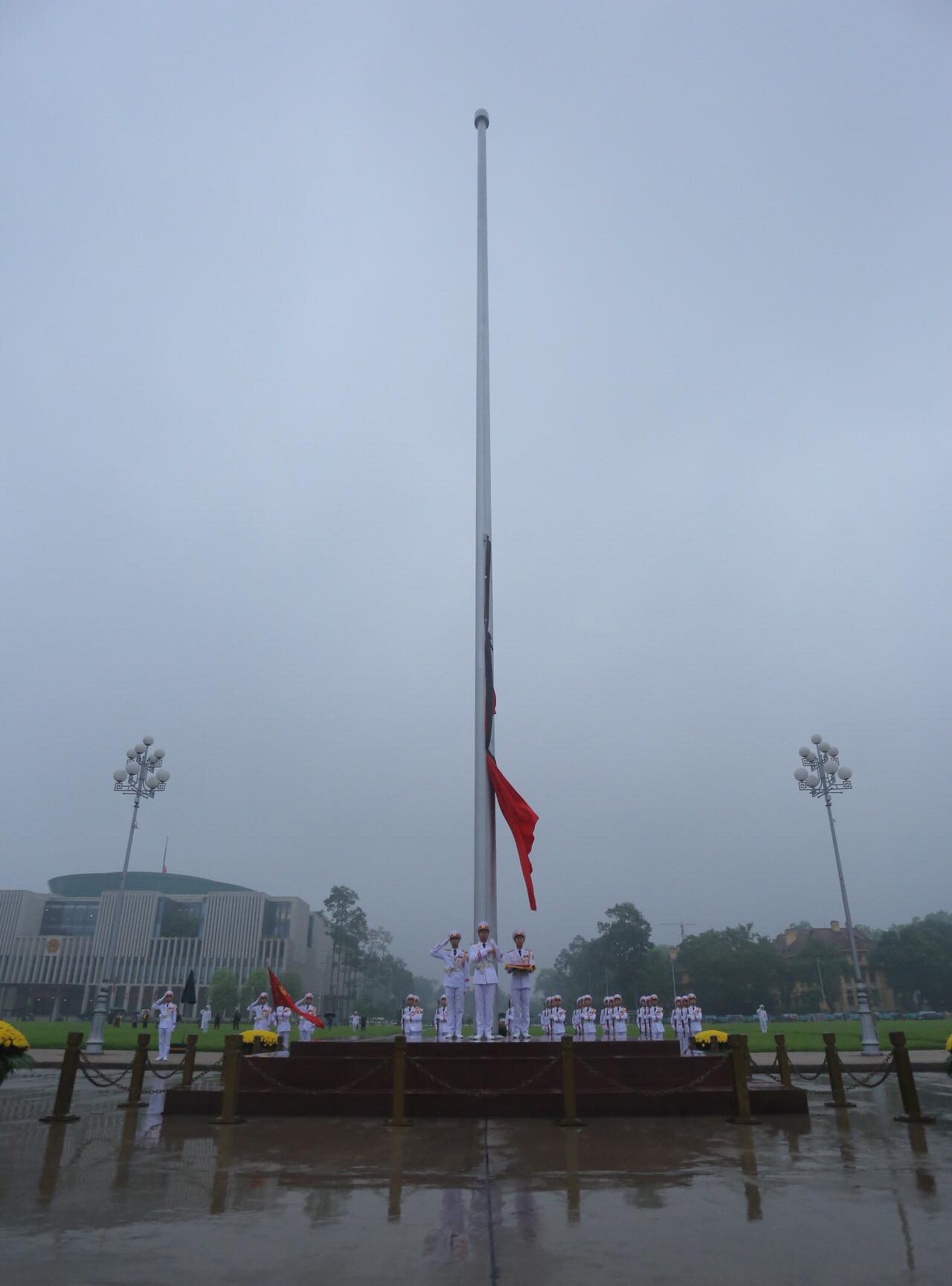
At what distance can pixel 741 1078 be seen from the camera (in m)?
9.09

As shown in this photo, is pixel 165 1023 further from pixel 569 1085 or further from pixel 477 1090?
pixel 569 1085

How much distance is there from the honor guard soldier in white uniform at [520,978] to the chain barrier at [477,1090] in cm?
202

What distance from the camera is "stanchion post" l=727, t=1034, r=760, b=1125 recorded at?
8.97 m

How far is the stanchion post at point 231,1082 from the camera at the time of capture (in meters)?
8.88

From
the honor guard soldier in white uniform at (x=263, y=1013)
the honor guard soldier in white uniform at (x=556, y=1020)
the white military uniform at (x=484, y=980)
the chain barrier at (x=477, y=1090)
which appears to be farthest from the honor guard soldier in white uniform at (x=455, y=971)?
the honor guard soldier in white uniform at (x=263, y=1013)

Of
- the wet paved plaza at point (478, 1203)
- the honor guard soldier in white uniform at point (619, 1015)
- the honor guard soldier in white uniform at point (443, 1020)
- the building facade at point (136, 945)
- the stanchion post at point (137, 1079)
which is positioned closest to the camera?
the wet paved plaza at point (478, 1203)

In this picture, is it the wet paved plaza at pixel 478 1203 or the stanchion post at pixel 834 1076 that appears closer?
the wet paved plaza at pixel 478 1203

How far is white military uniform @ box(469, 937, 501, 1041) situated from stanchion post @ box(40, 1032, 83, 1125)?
17.5 feet

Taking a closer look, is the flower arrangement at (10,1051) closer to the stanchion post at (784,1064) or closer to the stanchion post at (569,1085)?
the stanchion post at (569,1085)

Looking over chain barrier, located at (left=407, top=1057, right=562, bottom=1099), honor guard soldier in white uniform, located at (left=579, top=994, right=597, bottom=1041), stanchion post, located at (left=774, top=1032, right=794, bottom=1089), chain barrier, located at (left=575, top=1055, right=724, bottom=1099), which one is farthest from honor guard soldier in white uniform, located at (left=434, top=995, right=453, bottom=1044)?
honor guard soldier in white uniform, located at (left=579, top=994, right=597, bottom=1041)

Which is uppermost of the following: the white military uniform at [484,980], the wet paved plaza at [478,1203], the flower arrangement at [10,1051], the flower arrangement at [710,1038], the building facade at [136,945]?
the building facade at [136,945]

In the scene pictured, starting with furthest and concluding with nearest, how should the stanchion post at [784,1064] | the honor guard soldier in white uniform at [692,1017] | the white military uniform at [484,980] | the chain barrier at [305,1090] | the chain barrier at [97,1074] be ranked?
the honor guard soldier in white uniform at [692,1017] → the white military uniform at [484,980] → the stanchion post at [784,1064] → the chain barrier at [97,1074] → the chain barrier at [305,1090]

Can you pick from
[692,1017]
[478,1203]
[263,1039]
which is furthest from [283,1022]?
[478,1203]

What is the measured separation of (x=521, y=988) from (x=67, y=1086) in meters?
6.22
